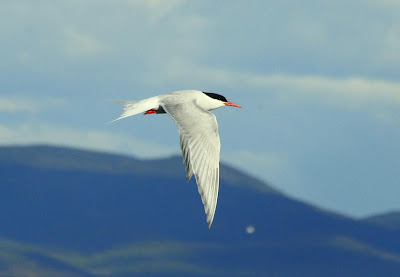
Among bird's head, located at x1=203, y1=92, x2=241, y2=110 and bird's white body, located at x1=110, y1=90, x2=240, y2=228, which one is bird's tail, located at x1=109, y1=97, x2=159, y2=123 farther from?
bird's head, located at x1=203, y1=92, x2=241, y2=110

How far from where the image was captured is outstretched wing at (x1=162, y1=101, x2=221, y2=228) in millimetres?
14680

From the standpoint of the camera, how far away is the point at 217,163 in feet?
51.0

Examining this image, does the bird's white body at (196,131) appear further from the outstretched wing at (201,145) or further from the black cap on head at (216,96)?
the black cap on head at (216,96)

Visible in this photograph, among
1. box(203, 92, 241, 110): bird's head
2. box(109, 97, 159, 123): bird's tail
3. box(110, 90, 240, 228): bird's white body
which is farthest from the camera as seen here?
box(203, 92, 241, 110): bird's head

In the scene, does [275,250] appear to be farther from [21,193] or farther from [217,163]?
[217,163]

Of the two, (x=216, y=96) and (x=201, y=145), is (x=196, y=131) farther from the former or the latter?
(x=216, y=96)

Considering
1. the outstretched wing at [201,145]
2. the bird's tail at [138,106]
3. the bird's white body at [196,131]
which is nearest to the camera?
the outstretched wing at [201,145]

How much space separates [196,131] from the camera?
16188mm

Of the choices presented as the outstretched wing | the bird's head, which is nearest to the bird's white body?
the outstretched wing

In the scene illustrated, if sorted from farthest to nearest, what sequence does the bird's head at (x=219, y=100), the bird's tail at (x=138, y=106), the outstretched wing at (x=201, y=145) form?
the bird's head at (x=219, y=100)
the bird's tail at (x=138, y=106)
the outstretched wing at (x=201, y=145)

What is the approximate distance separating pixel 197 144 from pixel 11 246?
130 metres

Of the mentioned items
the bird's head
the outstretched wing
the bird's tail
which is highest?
the bird's head

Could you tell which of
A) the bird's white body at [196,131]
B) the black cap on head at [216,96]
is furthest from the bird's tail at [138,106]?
the black cap on head at [216,96]

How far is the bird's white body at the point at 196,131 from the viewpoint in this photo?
14797mm
